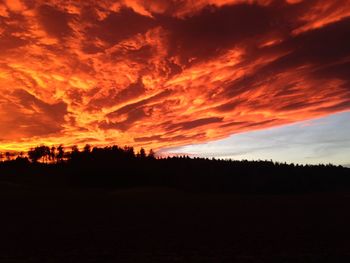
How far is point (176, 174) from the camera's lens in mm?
124688

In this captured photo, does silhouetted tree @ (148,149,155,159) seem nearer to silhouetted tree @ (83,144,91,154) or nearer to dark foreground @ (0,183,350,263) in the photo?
silhouetted tree @ (83,144,91,154)

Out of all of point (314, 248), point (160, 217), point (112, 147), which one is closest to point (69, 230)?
point (160, 217)

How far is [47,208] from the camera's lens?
168 feet

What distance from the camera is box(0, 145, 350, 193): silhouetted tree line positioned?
114500 mm

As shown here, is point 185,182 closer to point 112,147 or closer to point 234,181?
point 234,181

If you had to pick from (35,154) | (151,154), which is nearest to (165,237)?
(151,154)

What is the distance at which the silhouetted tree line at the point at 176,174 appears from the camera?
376ft

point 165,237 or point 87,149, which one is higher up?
point 87,149

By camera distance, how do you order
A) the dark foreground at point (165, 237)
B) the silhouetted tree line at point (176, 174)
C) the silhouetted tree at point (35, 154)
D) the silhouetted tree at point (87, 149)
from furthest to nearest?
the silhouetted tree at point (35, 154)
the silhouetted tree at point (87, 149)
the silhouetted tree line at point (176, 174)
the dark foreground at point (165, 237)

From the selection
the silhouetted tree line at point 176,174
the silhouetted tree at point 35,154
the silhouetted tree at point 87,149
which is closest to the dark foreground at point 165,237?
the silhouetted tree line at point 176,174

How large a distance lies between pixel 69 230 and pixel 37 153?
562ft

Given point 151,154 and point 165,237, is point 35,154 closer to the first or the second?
point 151,154

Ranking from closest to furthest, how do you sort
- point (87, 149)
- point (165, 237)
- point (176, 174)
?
point (165, 237), point (176, 174), point (87, 149)

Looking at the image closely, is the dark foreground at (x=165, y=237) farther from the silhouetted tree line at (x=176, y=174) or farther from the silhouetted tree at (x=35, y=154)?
the silhouetted tree at (x=35, y=154)
